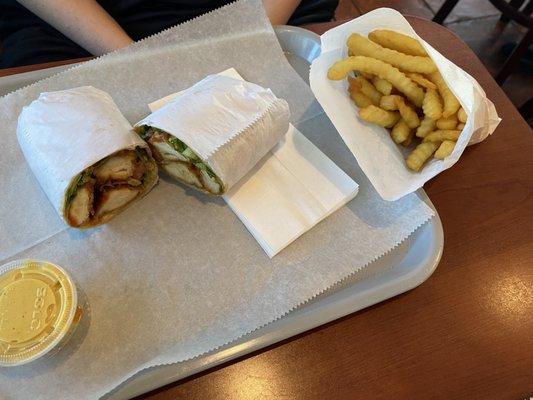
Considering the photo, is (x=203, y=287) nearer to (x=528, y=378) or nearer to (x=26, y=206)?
(x=26, y=206)

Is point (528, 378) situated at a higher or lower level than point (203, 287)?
lower

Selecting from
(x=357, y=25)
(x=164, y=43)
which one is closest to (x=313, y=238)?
(x=357, y=25)

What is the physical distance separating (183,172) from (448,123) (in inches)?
26.8

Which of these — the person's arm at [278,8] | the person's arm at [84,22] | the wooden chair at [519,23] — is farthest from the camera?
the wooden chair at [519,23]

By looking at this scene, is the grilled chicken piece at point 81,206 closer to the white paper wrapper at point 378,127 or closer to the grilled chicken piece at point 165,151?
the grilled chicken piece at point 165,151

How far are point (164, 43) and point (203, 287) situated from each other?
2.50ft

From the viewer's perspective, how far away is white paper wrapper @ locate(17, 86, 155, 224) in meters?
0.91

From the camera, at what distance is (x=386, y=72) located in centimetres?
100

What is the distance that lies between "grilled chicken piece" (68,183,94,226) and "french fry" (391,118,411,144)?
787mm

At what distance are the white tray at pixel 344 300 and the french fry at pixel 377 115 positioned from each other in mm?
208

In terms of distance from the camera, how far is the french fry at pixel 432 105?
97 centimetres

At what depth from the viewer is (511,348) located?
890mm

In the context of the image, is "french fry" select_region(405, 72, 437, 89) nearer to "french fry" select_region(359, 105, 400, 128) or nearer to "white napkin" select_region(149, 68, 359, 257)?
"french fry" select_region(359, 105, 400, 128)

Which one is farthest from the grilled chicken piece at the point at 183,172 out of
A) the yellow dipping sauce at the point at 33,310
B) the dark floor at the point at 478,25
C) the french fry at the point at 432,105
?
the dark floor at the point at 478,25
